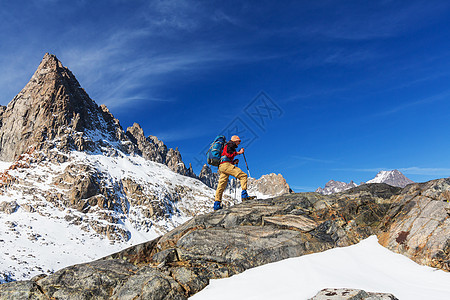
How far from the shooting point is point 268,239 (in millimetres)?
12016

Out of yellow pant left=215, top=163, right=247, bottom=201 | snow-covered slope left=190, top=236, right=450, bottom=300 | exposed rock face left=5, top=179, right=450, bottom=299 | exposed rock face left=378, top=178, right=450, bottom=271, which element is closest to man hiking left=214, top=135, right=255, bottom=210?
yellow pant left=215, top=163, right=247, bottom=201

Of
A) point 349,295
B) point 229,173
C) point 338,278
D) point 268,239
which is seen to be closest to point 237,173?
point 229,173

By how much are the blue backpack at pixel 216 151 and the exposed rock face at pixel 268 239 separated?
3241mm

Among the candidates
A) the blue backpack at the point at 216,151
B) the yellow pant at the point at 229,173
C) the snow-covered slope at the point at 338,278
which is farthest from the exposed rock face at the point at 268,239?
the blue backpack at the point at 216,151

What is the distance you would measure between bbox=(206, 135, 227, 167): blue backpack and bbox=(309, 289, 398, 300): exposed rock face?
430 inches

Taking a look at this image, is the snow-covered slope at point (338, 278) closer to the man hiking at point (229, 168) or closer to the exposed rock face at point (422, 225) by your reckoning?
the exposed rock face at point (422, 225)

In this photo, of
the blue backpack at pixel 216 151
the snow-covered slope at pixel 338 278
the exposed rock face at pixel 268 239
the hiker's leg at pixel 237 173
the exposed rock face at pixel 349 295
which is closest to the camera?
the exposed rock face at pixel 349 295

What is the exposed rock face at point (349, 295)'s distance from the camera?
6.96m

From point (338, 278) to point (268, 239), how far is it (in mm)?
3711

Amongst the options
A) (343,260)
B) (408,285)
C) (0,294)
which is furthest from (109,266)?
(408,285)

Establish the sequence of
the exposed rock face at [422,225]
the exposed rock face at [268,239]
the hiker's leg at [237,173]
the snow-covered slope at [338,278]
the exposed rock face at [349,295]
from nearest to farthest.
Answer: the exposed rock face at [349,295] → the snow-covered slope at [338,278] → the exposed rock face at [422,225] → the exposed rock face at [268,239] → the hiker's leg at [237,173]

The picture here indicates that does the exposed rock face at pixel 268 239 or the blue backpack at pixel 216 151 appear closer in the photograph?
the exposed rock face at pixel 268 239

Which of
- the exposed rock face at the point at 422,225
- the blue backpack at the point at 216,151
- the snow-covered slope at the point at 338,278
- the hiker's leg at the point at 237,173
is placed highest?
the blue backpack at the point at 216,151

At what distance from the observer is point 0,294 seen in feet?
31.2
